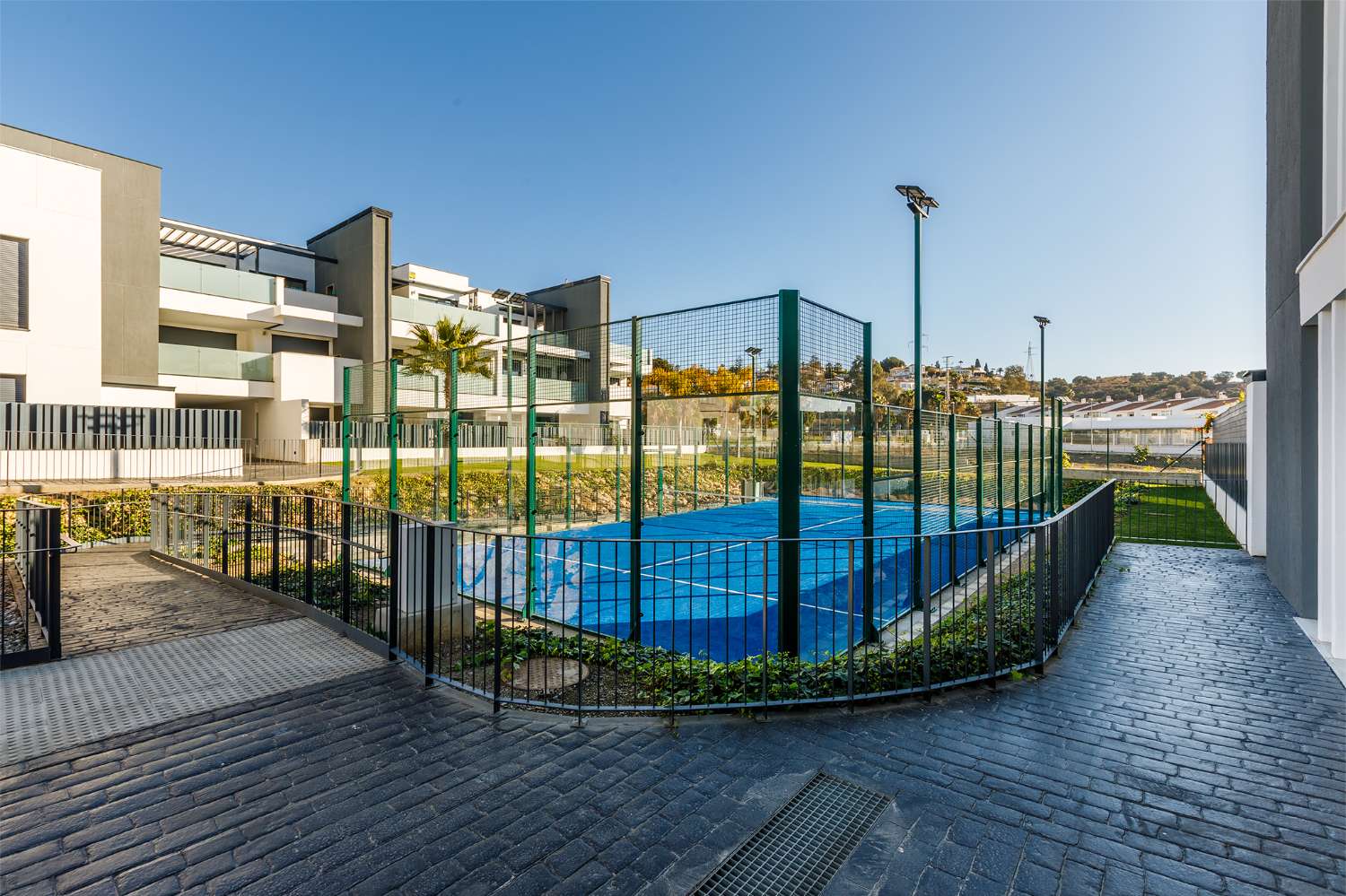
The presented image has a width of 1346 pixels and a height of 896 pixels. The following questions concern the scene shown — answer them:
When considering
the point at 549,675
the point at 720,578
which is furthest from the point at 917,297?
the point at 549,675

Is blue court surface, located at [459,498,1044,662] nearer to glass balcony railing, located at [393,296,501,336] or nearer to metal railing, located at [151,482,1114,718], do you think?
metal railing, located at [151,482,1114,718]

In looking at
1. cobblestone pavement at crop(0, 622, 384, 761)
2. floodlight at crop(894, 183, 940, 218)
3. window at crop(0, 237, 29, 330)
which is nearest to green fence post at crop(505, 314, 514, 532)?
cobblestone pavement at crop(0, 622, 384, 761)

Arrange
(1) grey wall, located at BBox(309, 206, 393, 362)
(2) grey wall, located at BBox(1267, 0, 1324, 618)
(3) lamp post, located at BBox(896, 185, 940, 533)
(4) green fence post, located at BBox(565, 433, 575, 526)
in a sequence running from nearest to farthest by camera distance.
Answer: (2) grey wall, located at BBox(1267, 0, 1324, 618)
(3) lamp post, located at BBox(896, 185, 940, 533)
(4) green fence post, located at BBox(565, 433, 575, 526)
(1) grey wall, located at BBox(309, 206, 393, 362)

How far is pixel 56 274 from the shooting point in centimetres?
1958

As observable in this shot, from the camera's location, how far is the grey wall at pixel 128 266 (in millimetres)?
22016

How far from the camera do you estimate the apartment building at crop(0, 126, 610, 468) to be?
61.7 ft

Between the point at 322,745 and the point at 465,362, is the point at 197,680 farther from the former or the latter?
the point at 465,362

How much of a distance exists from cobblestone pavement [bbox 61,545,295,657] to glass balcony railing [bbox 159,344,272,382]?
18295 millimetres

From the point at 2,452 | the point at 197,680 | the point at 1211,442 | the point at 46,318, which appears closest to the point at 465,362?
the point at 46,318

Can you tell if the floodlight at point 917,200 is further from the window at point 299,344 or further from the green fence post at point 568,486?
the window at point 299,344

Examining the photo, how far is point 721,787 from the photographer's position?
3.32 m

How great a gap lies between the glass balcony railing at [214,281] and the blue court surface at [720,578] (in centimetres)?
2117

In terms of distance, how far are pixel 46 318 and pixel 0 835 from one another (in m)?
24.3

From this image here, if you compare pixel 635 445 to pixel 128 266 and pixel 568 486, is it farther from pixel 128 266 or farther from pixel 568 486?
pixel 128 266
